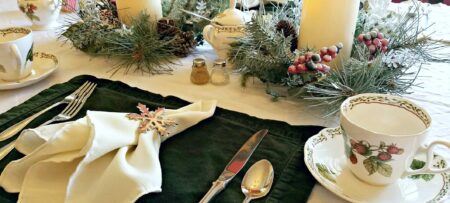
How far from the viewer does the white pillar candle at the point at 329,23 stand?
63 centimetres

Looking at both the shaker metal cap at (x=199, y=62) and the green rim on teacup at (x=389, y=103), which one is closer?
the green rim on teacup at (x=389, y=103)

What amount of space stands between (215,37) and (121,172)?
39 cm

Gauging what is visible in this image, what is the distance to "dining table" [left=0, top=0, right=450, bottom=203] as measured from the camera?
0.60 m

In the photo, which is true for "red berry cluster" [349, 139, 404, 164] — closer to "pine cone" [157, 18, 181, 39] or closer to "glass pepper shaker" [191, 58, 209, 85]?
"glass pepper shaker" [191, 58, 209, 85]

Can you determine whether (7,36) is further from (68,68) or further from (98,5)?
(98,5)

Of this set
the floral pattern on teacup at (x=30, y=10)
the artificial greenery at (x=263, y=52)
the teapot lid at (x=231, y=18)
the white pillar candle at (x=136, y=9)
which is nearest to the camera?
the artificial greenery at (x=263, y=52)

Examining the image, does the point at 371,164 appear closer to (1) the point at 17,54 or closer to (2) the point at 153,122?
(2) the point at 153,122

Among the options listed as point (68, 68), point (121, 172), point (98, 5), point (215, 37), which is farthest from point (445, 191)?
point (98, 5)

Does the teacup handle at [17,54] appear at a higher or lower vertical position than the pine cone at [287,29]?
lower

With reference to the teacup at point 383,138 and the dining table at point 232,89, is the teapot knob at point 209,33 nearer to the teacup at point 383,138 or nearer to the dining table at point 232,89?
the dining table at point 232,89

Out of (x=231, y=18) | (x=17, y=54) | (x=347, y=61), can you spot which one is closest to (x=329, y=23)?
(x=347, y=61)

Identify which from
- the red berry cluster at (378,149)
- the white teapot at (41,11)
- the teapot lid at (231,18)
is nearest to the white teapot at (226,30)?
the teapot lid at (231,18)

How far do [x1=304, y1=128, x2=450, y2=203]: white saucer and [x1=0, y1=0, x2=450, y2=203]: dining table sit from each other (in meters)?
0.02

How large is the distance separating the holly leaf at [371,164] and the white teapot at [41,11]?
864 mm
